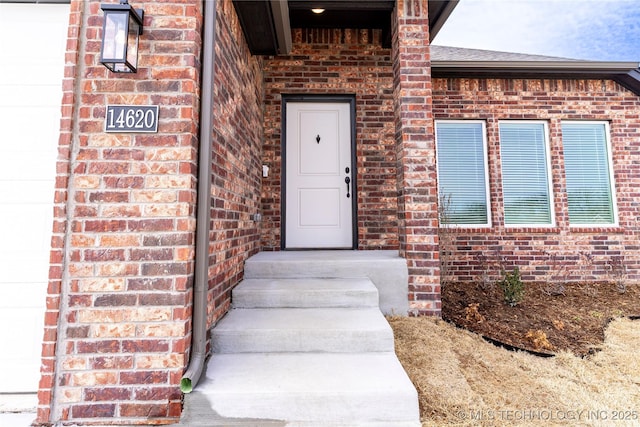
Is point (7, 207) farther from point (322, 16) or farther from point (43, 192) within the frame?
point (322, 16)

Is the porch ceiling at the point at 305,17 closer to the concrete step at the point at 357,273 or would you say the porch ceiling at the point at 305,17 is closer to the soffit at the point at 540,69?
the soffit at the point at 540,69

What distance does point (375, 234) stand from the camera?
4102mm

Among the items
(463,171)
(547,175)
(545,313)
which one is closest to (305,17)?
(463,171)

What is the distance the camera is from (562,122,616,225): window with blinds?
480 cm

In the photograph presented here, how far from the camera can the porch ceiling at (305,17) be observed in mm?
2785

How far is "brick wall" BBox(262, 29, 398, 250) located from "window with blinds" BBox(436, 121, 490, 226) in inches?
45.1

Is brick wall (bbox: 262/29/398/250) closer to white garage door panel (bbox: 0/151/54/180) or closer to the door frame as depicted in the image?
the door frame

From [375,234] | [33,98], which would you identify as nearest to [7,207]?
[33,98]

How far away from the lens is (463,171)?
4.80m

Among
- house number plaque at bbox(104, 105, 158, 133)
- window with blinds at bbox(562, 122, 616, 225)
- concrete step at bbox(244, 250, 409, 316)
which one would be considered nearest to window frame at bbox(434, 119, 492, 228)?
window with blinds at bbox(562, 122, 616, 225)

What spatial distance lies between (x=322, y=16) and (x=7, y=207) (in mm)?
3874

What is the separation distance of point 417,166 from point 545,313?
7.86 feet

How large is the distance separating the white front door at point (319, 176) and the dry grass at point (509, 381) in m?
1.71

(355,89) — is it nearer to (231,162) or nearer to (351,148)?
(351,148)
